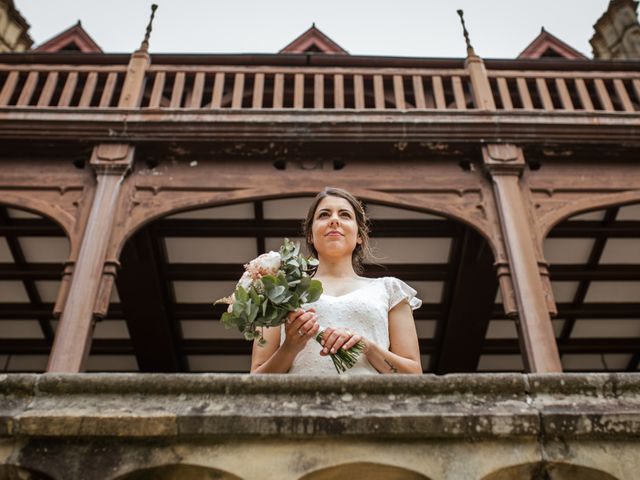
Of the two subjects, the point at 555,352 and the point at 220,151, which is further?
the point at 220,151

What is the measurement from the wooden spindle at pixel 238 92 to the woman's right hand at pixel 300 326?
5372 mm

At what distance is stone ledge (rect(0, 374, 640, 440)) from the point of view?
1.92m

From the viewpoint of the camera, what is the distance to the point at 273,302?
246 centimetres

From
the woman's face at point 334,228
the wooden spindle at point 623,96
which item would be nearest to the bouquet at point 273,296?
the woman's face at point 334,228

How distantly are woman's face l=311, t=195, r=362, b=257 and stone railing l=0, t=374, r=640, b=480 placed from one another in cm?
108

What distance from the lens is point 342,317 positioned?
2.75m

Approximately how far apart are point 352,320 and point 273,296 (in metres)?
0.47

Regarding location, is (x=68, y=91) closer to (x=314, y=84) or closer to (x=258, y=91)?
(x=258, y=91)

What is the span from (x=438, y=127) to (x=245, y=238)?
2.86m

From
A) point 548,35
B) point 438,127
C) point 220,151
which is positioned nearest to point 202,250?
point 220,151

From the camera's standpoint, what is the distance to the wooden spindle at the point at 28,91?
7480 mm

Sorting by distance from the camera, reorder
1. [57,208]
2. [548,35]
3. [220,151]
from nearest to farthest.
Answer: [57,208], [220,151], [548,35]

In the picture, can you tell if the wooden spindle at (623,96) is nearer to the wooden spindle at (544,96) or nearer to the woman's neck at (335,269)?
the wooden spindle at (544,96)

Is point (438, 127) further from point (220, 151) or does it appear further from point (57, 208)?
point (57, 208)
